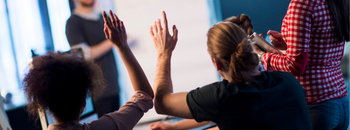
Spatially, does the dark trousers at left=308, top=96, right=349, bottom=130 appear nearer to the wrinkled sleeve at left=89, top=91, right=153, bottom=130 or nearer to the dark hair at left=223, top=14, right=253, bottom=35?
the wrinkled sleeve at left=89, top=91, right=153, bottom=130

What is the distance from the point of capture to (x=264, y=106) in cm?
69

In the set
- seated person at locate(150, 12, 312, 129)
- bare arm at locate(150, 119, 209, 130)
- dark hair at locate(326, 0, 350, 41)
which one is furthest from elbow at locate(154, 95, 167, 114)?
bare arm at locate(150, 119, 209, 130)

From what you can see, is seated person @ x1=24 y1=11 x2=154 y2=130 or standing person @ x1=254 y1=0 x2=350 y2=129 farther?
standing person @ x1=254 y1=0 x2=350 y2=129

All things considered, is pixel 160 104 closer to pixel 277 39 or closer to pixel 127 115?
pixel 127 115

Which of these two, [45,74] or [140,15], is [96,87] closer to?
[45,74]

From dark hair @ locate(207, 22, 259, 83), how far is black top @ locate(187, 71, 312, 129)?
0.13 ft

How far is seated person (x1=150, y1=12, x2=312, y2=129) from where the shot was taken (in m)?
0.69

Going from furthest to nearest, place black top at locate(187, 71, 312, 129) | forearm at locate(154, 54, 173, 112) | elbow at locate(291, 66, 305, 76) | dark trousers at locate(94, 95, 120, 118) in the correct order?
dark trousers at locate(94, 95, 120, 118)
elbow at locate(291, 66, 305, 76)
forearm at locate(154, 54, 173, 112)
black top at locate(187, 71, 312, 129)

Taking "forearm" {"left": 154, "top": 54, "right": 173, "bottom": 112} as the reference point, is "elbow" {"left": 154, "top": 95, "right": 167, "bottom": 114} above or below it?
below

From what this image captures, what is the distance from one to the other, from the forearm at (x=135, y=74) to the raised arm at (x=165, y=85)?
5cm

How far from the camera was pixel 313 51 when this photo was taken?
0.93 metres

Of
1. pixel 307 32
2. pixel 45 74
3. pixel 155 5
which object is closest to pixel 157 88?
pixel 45 74

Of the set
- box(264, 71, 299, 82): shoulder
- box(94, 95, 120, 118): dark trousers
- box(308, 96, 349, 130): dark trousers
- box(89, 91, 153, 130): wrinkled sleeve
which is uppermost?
box(264, 71, 299, 82): shoulder

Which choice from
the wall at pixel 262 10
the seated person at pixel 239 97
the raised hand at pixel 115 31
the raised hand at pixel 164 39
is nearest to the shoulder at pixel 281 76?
the seated person at pixel 239 97
